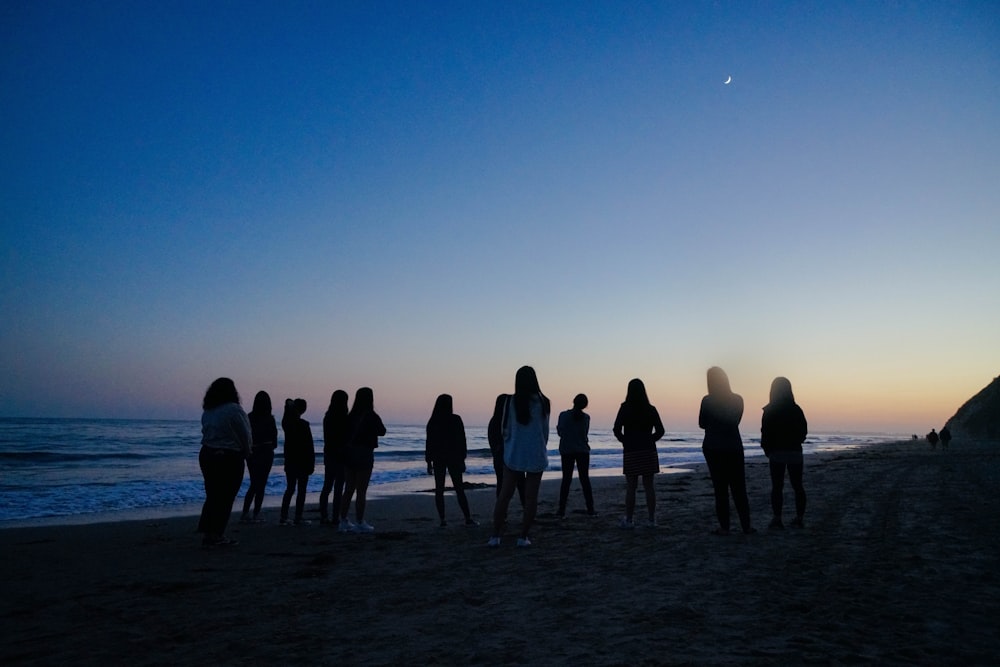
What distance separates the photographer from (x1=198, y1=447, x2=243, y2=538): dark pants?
6.83 m

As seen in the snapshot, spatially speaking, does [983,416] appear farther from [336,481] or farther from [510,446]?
[336,481]

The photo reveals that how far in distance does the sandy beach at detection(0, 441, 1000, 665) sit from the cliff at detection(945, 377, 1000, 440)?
72194 millimetres

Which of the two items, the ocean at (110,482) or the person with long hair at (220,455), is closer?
the person with long hair at (220,455)

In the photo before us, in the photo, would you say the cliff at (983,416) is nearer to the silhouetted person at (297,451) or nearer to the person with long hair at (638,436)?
the person with long hair at (638,436)

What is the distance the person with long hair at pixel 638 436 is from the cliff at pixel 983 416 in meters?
72.9

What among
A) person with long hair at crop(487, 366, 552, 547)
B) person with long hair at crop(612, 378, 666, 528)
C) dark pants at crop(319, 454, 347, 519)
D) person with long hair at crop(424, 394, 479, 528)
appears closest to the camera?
person with long hair at crop(487, 366, 552, 547)

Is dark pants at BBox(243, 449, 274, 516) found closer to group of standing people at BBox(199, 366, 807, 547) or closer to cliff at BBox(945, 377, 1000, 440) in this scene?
group of standing people at BBox(199, 366, 807, 547)

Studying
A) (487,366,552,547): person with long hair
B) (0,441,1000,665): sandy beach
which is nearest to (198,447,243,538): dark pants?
(0,441,1000,665): sandy beach

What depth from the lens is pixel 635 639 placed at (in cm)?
337

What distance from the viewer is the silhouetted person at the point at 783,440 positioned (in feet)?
25.1

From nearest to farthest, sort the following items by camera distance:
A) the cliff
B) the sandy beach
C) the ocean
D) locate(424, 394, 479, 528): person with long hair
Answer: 1. the sandy beach
2. locate(424, 394, 479, 528): person with long hair
3. the ocean
4. the cliff

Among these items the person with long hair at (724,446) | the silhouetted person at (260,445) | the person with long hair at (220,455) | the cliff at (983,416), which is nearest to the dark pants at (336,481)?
the silhouetted person at (260,445)

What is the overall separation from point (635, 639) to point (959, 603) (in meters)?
2.50

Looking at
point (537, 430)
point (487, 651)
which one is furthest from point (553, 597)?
point (537, 430)
